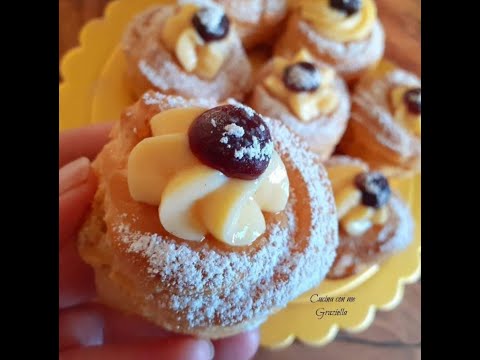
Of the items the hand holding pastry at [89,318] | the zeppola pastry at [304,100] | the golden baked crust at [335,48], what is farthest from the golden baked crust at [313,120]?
the hand holding pastry at [89,318]

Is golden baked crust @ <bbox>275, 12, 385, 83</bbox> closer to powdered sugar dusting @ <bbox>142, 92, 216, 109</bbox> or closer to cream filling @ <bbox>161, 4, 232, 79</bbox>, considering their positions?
cream filling @ <bbox>161, 4, 232, 79</bbox>

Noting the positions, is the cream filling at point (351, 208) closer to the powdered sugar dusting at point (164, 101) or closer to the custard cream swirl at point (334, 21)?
the custard cream swirl at point (334, 21)

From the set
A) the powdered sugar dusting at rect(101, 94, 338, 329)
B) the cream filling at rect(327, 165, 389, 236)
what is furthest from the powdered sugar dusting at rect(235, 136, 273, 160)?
the cream filling at rect(327, 165, 389, 236)

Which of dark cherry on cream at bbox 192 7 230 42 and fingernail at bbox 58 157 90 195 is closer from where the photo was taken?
fingernail at bbox 58 157 90 195

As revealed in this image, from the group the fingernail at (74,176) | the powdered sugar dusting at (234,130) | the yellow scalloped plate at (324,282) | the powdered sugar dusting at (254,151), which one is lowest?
the yellow scalloped plate at (324,282)
